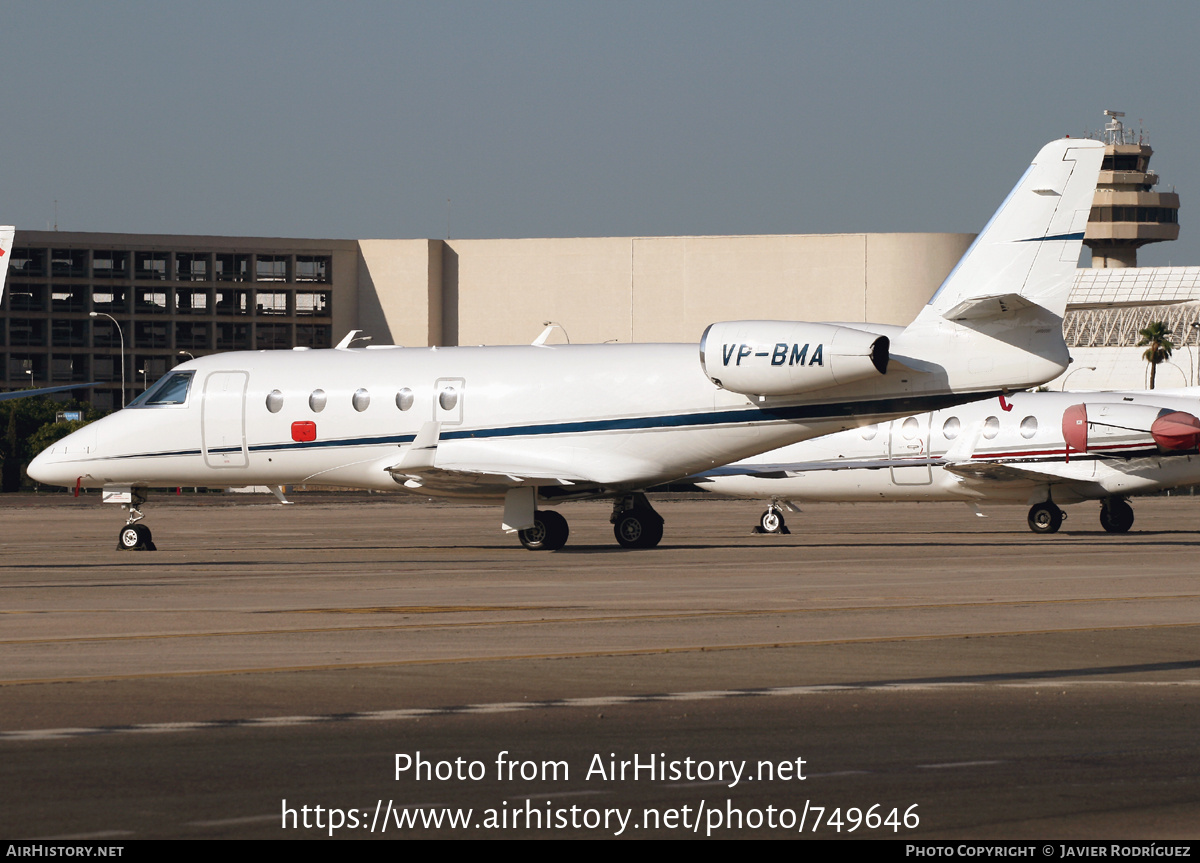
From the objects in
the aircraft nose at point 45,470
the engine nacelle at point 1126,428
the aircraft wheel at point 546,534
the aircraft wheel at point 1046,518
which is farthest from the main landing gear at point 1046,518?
the aircraft nose at point 45,470

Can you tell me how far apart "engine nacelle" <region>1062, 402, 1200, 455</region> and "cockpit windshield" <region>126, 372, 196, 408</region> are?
19839 millimetres

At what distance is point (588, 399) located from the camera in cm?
2789

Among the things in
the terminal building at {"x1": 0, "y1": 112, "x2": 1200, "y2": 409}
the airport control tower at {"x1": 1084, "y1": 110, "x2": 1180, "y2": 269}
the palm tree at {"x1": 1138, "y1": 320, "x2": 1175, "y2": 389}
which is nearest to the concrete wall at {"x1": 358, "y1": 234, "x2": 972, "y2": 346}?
the terminal building at {"x1": 0, "y1": 112, "x2": 1200, "y2": 409}

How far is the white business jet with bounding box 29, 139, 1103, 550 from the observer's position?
25641mm

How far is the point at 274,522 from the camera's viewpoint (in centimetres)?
4375

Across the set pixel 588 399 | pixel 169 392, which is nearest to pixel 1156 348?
pixel 588 399

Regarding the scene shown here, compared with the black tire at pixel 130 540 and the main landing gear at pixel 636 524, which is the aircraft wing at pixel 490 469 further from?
the black tire at pixel 130 540

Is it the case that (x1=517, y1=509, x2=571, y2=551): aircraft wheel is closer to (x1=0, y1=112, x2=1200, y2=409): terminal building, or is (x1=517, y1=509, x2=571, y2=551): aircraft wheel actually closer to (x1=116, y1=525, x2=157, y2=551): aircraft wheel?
(x1=116, y1=525, x2=157, y2=551): aircraft wheel

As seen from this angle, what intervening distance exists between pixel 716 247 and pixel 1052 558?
3588 inches

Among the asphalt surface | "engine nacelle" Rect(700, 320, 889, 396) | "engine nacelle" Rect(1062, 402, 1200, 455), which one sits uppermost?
"engine nacelle" Rect(700, 320, 889, 396)

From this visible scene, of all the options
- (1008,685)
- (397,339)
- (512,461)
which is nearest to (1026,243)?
(512,461)

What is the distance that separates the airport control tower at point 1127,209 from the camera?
598ft
